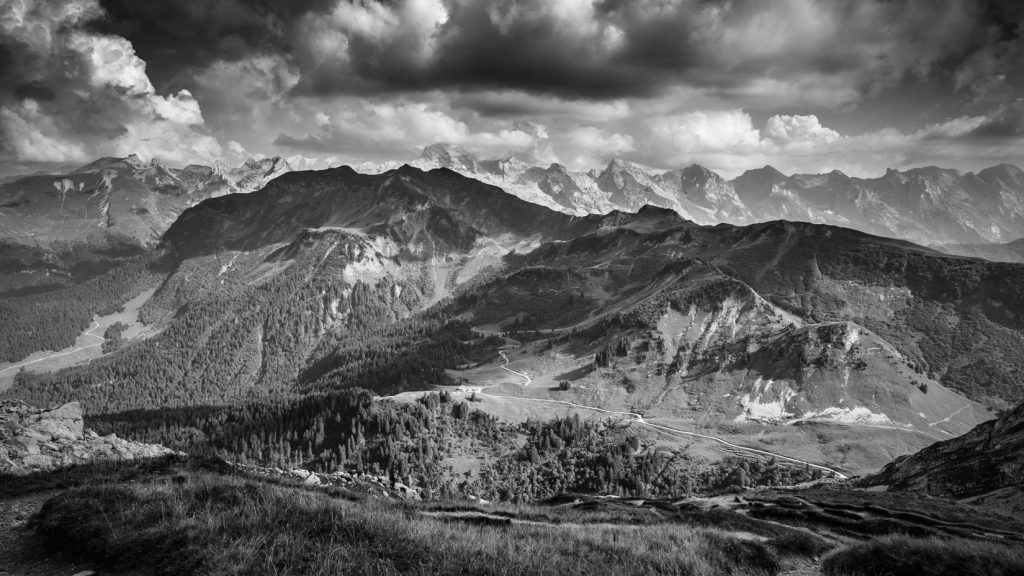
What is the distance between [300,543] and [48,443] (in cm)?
3757

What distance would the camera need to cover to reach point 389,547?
1034 cm

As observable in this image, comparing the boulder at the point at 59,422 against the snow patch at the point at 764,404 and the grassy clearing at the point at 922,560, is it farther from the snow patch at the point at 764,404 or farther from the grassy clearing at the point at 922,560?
the snow patch at the point at 764,404

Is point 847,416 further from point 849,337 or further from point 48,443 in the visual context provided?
point 48,443

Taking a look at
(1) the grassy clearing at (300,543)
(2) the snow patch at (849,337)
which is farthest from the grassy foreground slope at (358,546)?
(2) the snow patch at (849,337)

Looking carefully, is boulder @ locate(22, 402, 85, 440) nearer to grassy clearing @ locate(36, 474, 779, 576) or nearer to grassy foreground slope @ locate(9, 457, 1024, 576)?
grassy foreground slope @ locate(9, 457, 1024, 576)

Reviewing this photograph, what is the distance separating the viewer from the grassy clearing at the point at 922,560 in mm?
11227

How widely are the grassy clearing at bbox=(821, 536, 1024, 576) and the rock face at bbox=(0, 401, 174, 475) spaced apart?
132 ft

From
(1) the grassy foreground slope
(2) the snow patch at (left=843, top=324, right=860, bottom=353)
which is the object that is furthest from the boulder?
(2) the snow patch at (left=843, top=324, right=860, bottom=353)

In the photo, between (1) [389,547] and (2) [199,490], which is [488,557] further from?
(2) [199,490]

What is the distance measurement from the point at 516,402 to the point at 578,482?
46.9 m

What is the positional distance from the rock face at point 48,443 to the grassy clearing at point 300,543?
2303 centimetres

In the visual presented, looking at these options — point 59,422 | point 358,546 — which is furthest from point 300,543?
point 59,422

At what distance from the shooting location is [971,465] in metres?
62.1

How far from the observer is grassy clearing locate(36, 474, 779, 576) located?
9.45m
